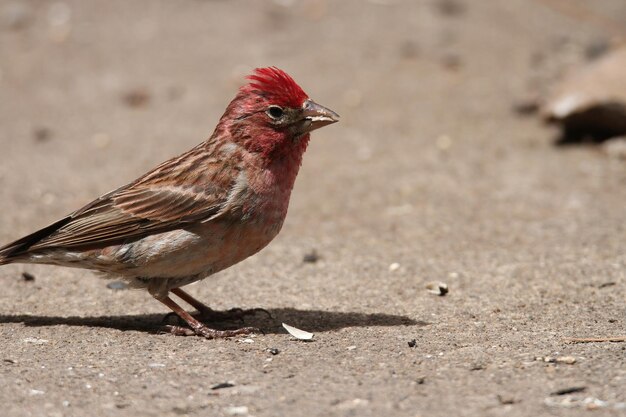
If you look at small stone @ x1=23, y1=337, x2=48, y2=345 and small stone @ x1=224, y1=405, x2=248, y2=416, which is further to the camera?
small stone @ x1=23, y1=337, x2=48, y2=345

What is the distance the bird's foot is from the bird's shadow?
0.13 meters

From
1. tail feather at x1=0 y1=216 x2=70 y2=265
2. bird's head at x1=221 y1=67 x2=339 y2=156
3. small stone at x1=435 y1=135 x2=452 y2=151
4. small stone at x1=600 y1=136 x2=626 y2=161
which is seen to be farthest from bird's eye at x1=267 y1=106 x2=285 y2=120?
small stone at x1=600 y1=136 x2=626 y2=161

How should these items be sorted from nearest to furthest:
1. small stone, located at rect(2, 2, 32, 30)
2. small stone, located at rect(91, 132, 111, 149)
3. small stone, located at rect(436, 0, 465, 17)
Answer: small stone, located at rect(91, 132, 111, 149) < small stone, located at rect(436, 0, 465, 17) < small stone, located at rect(2, 2, 32, 30)

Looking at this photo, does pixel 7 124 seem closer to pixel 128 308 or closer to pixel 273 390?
pixel 128 308

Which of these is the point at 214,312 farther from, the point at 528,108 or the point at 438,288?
the point at 528,108

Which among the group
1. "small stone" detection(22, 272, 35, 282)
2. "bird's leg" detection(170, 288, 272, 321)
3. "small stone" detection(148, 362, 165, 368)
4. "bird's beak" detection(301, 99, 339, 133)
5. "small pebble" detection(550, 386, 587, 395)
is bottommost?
"small pebble" detection(550, 386, 587, 395)

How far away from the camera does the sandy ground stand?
16.1 feet

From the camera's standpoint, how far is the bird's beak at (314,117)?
592 centimetres

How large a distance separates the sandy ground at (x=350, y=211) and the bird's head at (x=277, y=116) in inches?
44.1

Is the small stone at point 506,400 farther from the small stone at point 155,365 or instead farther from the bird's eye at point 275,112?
the bird's eye at point 275,112

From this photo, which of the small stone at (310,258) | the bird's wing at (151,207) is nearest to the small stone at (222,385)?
the bird's wing at (151,207)

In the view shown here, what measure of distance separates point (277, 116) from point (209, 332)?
4.43ft

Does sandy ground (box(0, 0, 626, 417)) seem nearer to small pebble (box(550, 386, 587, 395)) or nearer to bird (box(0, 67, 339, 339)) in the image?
small pebble (box(550, 386, 587, 395))

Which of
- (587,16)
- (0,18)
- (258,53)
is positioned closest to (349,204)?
(258,53)
